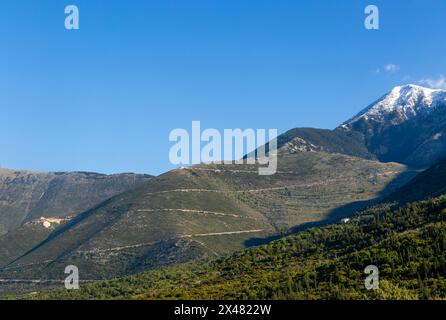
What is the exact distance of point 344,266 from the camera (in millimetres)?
111000

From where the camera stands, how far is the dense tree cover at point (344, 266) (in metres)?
95.2

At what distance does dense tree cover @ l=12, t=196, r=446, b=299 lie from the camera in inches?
3748

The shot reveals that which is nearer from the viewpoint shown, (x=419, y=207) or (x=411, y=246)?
(x=411, y=246)

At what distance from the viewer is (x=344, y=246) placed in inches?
5359
